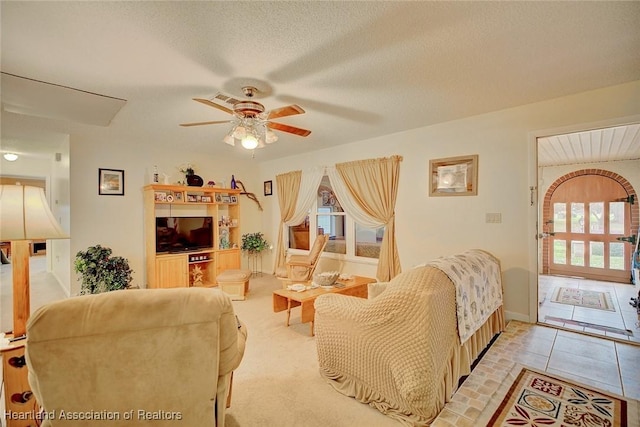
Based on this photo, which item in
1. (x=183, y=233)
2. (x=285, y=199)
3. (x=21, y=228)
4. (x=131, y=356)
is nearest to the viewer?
(x=131, y=356)

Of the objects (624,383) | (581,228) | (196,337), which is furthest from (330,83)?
(581,228)

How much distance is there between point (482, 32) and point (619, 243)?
5639 millimetres

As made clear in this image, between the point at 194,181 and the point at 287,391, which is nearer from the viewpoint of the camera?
the point at 287,391

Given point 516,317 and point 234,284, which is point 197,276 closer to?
point 234,284

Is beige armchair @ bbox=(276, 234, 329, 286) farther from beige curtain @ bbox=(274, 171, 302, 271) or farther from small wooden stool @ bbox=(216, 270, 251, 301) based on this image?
beige curtain @ bbox=(274, 171, 302, 271)

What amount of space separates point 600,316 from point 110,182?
267 inches

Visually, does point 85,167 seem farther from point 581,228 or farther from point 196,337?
point 581,228

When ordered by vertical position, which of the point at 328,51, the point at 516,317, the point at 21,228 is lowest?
the point at 516,317

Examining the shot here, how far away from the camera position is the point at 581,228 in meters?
5.38

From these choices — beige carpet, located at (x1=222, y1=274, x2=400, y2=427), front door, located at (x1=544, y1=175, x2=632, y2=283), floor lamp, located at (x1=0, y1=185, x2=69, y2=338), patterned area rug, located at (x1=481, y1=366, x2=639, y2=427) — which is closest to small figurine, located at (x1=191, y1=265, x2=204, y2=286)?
beige carpet, located at (x1=222, y1=274, x2=400, y2=427)

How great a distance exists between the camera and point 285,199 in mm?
5719

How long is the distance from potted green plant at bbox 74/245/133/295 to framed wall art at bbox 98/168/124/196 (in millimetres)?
970

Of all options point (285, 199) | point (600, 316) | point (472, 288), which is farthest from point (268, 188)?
point (600, 316)

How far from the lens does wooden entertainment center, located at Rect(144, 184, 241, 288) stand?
4.43 metres
